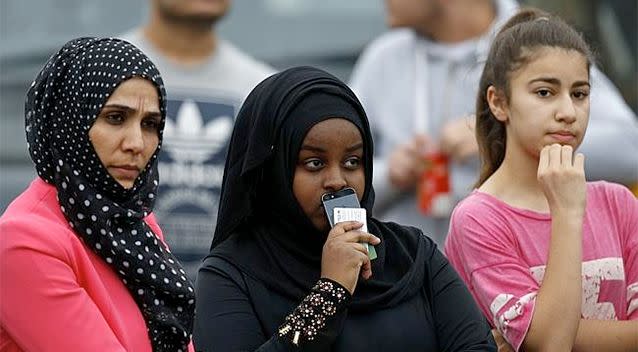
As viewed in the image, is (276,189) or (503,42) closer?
(276,189)

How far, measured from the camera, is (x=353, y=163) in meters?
3.92

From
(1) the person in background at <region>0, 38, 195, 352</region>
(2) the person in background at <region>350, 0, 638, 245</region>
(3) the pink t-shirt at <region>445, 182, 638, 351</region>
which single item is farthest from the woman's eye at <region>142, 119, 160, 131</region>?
(2) the person in background at <region>350, 0, 638, 245</region>

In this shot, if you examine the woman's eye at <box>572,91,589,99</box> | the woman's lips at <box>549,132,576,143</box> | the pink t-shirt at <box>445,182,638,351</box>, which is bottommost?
the pink t-shirt at <box>445,182,638,351</box>

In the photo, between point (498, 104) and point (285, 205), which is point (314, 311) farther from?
point (498, 104)

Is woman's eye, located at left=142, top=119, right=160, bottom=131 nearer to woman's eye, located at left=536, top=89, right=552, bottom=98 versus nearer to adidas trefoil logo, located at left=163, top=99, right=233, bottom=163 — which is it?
woman's eye, located at left=536, top=89, right=552, bottom=98

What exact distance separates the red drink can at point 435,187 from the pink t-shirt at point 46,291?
260cm

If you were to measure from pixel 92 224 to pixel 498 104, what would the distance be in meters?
1.21

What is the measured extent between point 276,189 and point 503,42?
0.83 m

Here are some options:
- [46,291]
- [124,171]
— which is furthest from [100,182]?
[46,291]

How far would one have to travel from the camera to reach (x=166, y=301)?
3.84 m

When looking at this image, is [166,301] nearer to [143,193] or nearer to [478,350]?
[143,193]

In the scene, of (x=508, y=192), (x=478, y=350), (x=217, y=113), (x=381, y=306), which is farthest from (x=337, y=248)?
(x=217, y=113)

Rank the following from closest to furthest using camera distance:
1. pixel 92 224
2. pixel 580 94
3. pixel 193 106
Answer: pixel 92 224 < pixel 580 94 < pixel 193 106

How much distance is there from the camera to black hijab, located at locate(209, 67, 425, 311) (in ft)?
12.7
